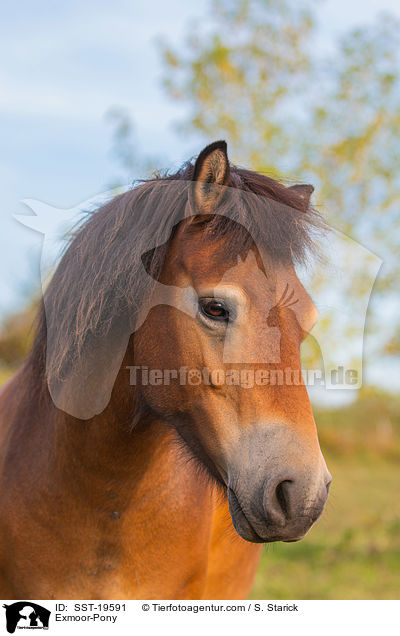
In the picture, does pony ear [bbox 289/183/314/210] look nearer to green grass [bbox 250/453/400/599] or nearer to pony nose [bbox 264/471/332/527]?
pony nose [bbox 264/471/332/527]

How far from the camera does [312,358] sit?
225 inches

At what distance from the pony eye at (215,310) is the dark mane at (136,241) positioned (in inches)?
8.9

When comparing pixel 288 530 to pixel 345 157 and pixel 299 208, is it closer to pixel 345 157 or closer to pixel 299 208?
pixel 299 208

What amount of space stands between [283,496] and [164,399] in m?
0.54

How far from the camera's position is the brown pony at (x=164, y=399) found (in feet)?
5.66

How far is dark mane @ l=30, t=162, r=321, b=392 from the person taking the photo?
1958 millimetres

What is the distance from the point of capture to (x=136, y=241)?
6.67ft

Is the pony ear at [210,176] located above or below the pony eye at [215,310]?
above
